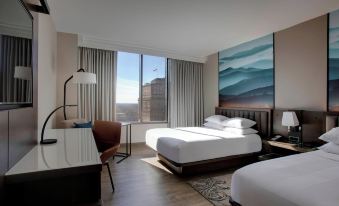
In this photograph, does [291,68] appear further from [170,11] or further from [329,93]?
[170,11]

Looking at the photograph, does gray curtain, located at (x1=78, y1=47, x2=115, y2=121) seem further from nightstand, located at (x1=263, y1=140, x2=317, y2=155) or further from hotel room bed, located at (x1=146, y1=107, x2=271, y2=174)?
nightstand, located at (x1=263, y1=140, x2=317, y2=155)

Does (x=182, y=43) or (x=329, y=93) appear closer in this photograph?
(x=329, y=93)

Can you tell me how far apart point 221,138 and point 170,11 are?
2331 millimetres

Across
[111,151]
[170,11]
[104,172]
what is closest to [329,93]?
[170,11]

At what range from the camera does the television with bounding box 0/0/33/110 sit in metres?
0.99

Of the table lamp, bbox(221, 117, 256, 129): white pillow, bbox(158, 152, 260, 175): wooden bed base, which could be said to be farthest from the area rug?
the table lamp


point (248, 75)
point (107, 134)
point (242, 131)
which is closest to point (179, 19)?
A: point (248, 75)

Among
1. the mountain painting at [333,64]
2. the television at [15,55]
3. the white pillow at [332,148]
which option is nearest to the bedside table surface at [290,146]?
the white pillow at [332,148]

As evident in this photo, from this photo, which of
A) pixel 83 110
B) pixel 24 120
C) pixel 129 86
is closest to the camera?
pixel 24 120

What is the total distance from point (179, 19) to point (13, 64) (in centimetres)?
278

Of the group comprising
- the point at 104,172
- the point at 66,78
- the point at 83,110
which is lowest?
the point at 104,172

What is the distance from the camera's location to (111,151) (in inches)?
99.1

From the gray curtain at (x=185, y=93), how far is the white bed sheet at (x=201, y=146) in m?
1.94

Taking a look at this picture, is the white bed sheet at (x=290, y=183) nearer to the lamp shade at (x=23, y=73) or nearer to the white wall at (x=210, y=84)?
the lamp shade at (x=23, y=73)
